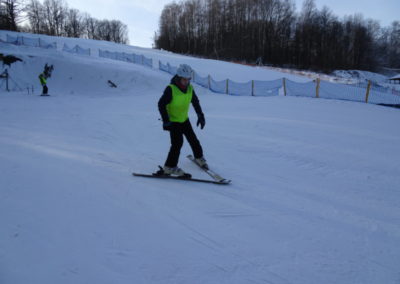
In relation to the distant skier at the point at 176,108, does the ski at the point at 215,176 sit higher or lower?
lower

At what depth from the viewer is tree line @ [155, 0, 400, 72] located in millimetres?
55844

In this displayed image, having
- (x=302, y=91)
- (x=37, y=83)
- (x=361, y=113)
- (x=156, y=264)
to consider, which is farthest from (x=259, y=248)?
(x=37, y=83)

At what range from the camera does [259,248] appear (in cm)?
219

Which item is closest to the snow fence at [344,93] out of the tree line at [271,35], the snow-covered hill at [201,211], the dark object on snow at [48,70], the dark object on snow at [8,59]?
the snow-covered hill at [201,211]

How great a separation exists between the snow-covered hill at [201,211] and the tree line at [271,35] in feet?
173

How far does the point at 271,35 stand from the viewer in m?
56.0

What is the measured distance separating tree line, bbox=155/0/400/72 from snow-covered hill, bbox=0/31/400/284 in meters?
52.6

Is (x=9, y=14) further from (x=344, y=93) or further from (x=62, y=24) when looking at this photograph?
(x=344, y=93)

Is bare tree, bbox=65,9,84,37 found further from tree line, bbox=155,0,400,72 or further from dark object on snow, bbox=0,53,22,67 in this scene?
dark object on snow, bbox=0,53,22,67

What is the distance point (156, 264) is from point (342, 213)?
213 centimetres

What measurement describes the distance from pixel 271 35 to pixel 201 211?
60972 mm

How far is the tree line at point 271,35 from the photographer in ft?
183

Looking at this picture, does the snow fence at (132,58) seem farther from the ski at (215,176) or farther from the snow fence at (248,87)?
the ski at (215,176)

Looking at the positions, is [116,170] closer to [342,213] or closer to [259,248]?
[259,248]
